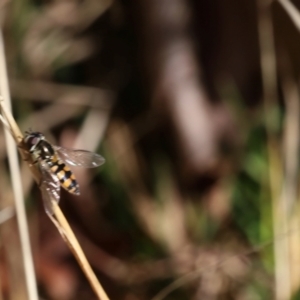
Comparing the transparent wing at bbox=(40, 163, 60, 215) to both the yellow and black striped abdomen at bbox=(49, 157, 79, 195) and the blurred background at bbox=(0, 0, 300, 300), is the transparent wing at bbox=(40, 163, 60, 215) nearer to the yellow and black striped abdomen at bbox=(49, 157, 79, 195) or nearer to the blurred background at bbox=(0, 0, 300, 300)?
the yellow and black striped abdomen at bbox=(49, 157, 79, 195)

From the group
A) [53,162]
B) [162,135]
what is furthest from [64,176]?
[162,135]

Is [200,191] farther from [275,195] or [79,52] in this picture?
[79,52]

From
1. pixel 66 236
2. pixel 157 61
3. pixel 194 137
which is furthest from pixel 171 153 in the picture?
pixel 66 236

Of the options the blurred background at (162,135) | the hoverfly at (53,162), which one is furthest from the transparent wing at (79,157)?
the blurred background at (162,135)

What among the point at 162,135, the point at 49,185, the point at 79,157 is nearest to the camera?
the point at 49,185

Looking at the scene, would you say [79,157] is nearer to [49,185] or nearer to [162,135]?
[49,185]

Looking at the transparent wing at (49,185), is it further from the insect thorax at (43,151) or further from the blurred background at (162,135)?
the blurred background at (162,135)

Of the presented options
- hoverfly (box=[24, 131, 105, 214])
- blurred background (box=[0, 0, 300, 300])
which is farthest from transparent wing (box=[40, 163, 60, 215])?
blurred background (box=[0, 0, 300, 300])
